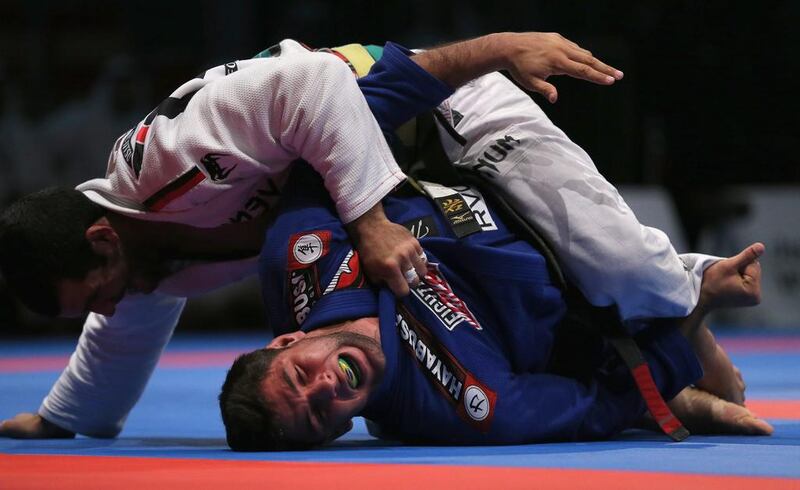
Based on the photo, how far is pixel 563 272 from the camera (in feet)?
11.4

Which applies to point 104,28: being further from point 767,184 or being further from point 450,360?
point 450,360

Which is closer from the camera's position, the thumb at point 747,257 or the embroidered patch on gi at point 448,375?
the embroidered patch on gi at point 448,375

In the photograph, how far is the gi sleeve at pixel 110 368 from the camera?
3.86 m

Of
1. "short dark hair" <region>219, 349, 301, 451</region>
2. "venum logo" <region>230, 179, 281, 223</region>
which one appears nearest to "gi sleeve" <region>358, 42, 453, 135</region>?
"venum logo" <region>230, 179, 281, 223</region>

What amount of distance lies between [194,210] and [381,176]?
0.56 m

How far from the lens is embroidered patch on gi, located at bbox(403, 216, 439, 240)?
134 inches

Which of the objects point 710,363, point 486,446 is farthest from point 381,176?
point 710,363

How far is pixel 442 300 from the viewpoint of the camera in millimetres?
3275

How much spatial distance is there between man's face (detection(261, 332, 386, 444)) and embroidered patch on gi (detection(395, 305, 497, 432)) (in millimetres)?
138

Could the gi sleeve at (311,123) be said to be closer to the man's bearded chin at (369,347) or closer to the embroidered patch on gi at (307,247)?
the embroidered patch on gi at (307,247)

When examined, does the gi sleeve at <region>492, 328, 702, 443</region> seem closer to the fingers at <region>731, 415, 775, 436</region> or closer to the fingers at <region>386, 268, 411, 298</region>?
the fingers at <region>731, 415, 775, 436</region>

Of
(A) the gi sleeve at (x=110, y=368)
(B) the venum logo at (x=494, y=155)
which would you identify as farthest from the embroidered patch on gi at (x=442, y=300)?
(A) the gi sleeve at (x=110, y=368)

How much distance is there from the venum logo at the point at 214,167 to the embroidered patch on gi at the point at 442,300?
0.58 m

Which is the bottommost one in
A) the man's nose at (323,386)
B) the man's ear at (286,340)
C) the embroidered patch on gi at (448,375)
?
the embroidered patch on gi at (448,375)
